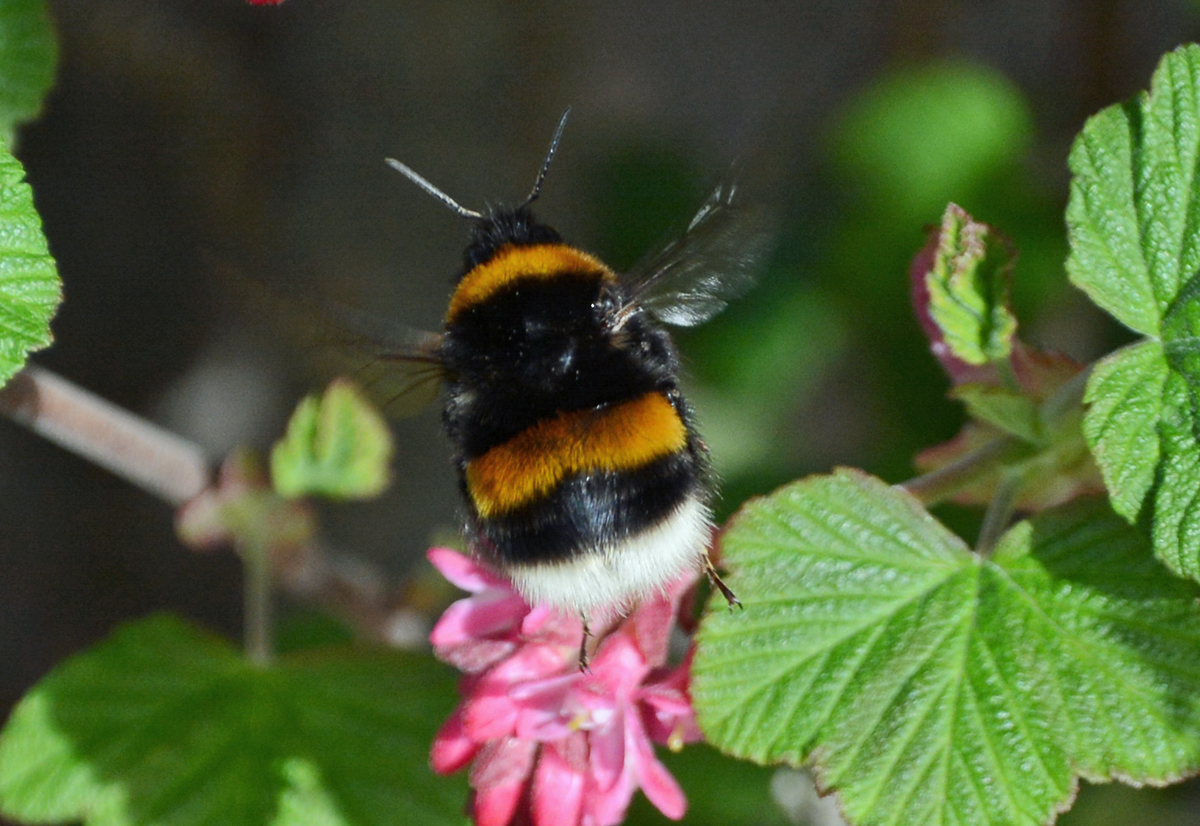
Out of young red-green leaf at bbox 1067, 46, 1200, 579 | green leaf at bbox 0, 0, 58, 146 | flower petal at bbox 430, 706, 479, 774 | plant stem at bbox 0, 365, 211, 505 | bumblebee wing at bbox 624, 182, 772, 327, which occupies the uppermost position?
young red-green leaf at bbox 1067, 46, 1200, 579

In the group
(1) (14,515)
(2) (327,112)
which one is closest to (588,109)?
(2) (327,112)

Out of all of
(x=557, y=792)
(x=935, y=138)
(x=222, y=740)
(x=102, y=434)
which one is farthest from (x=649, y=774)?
(x=935, y=138)

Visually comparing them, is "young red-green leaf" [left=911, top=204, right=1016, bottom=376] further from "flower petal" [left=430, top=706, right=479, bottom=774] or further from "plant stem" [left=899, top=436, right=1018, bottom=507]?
"flower petal" [left=430, top=706, right=479, bottom=774]

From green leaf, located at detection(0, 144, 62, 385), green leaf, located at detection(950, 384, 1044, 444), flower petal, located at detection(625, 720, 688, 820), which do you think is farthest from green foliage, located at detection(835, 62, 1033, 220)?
green leaf, located at detection(0, 144, 62, 385)

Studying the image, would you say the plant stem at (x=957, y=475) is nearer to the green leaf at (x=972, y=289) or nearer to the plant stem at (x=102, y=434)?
the green leaf at (x=972, y=289)

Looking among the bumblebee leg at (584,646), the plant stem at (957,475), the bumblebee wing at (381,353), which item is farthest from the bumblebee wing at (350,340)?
the plant stem at (957,475)

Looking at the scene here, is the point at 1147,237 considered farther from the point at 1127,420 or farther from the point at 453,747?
the point at 453,747

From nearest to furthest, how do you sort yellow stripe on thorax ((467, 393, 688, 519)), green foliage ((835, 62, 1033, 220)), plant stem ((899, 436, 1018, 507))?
yellow stripe on thorax ((467, 393, 688, 519))
plant stem ((899, 436, 1018, 507))
green foliage ((835, 62, 1033, 220))
